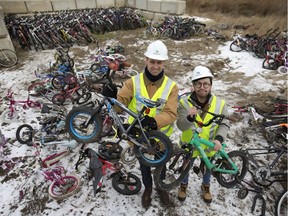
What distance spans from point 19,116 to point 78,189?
3170 millimetres

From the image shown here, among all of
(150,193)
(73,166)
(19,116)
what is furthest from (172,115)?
(19,116)

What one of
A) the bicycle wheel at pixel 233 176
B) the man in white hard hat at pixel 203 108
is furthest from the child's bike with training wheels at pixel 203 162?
the man in white hard hat at pixel 203 108

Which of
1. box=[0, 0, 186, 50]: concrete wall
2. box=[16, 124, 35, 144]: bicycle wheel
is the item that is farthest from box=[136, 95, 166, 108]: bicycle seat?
box=[0, 0, 186, 50]: concrete wall

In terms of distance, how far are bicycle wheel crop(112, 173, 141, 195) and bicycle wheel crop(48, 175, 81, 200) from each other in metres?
0.65

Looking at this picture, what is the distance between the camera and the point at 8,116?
17.7ft

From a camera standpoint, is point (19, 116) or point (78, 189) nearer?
point (78, 189)

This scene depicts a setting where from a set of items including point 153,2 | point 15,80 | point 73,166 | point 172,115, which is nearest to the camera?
point 172,115

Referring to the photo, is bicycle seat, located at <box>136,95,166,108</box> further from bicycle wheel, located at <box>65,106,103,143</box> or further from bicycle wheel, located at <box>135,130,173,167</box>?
bicycle wheel, located at <box>65,106,103,143</box>

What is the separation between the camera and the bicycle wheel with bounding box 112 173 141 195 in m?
3.48

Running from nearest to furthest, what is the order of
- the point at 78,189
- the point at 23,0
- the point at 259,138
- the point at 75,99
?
the point at 78,189 < the point at 259,138 < the point at 75,99 < the point at 23,0

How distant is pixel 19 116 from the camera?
5523 millimetres

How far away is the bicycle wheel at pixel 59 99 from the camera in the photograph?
19.6ft

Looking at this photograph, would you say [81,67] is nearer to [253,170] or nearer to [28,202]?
[28,202]

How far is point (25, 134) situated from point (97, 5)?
536 inches
